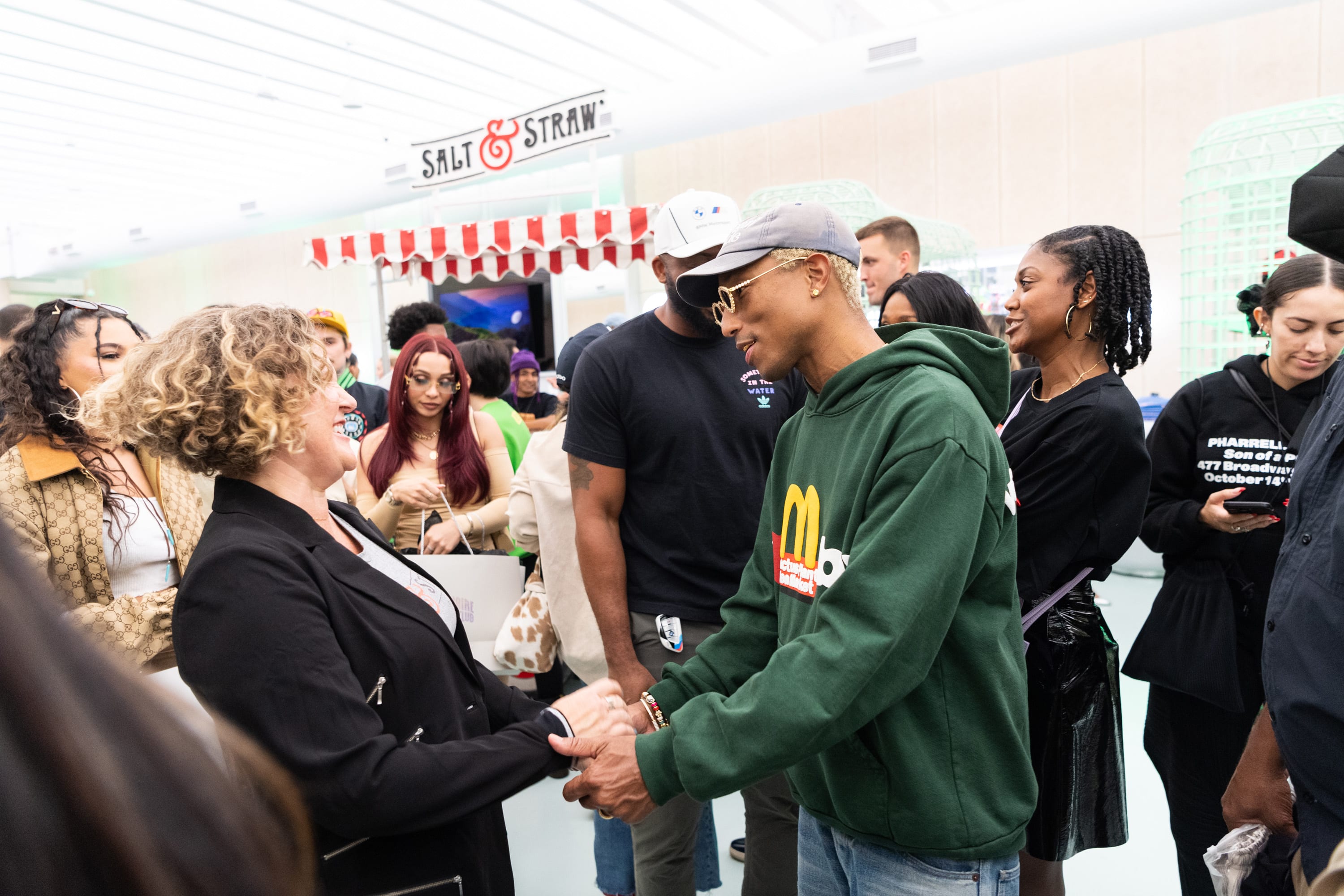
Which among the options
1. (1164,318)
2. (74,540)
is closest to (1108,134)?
(1164,318)

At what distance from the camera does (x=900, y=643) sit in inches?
47.0

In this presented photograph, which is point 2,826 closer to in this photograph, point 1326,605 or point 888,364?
point 888,364

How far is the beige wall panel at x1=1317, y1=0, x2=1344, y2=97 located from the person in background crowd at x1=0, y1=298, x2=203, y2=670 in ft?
28.7

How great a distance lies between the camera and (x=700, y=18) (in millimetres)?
7738

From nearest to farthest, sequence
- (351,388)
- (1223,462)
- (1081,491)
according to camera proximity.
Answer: (1081,491) < (1223,462) < (351,388)

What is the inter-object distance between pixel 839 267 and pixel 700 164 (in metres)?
10.4

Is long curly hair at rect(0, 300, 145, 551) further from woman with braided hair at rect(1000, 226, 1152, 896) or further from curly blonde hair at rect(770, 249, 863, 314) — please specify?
woman with braided hair at rect(1000, 226, 1152, 896)

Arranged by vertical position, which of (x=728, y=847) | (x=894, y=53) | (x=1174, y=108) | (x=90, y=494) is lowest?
(x=728, y=847)

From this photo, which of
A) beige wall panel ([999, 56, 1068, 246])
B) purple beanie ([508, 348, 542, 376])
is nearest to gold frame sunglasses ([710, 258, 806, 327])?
purple beanie ([508, 348, 542, 376])

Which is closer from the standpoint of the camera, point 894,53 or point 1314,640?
point 1314,640

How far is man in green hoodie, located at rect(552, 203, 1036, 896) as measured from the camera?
1203mm

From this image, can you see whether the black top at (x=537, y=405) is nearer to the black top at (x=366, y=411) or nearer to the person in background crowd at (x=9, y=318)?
the black top at (x=366, y=411)

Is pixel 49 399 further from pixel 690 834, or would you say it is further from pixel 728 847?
pixel 728 847

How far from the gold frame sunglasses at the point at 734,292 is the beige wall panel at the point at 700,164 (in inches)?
390
